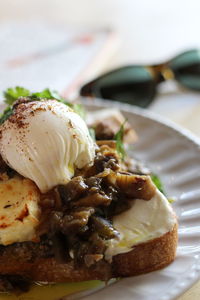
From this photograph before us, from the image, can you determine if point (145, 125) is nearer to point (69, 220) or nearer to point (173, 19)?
point (69, 220)

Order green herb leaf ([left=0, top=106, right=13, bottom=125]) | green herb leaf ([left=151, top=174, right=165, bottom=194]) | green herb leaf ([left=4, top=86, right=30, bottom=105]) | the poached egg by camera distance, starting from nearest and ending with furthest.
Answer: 1. the poached egg
2. green herb leaf ([left=0, top=106, right=13, bottom=125])
3. green herb leaf ([left=151, top=174, right=165, bottom=194])
4. green herb leaf ([left=4, top=86, right=30, bottom=105])

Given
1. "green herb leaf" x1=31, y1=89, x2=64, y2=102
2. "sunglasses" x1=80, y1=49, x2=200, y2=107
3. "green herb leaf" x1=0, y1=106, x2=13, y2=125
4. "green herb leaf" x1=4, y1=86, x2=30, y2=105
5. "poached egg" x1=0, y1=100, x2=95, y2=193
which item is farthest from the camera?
"sunglasses" x1=80, y1=49, x2=200, y2=107

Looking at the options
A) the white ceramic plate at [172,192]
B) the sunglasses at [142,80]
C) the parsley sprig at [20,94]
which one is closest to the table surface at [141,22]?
the sunglasses at [142,80]

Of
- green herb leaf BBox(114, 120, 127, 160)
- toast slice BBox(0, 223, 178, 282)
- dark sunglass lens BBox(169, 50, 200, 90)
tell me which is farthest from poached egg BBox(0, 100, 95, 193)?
dark sunglass lens BBox(169, 50, 200, 90)

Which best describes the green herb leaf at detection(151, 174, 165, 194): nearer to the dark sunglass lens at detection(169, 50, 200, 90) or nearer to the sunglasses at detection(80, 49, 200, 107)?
the sunglasses at detection(80, 49, 200, 107)

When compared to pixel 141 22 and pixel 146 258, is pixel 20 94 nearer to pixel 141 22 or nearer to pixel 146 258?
pixel 146 258

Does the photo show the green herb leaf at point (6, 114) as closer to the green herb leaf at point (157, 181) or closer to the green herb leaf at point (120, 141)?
the green herb leaf at point (120, 141)

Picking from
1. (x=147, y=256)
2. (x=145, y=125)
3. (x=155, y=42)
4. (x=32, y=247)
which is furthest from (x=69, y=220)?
(x=155, y=42)

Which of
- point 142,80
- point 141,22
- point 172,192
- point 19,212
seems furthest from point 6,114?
point 141,22
